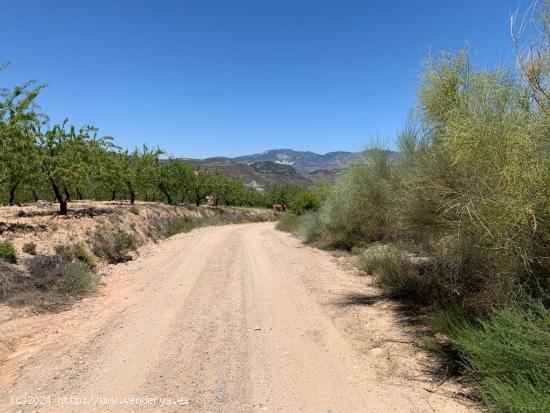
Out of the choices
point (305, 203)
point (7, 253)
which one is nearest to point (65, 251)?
point (7, 253)

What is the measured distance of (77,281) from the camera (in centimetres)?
1119

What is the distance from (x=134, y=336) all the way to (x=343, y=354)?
3583 mm

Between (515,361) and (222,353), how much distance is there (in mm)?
4009

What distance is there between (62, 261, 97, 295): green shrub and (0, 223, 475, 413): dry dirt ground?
18.0 inches

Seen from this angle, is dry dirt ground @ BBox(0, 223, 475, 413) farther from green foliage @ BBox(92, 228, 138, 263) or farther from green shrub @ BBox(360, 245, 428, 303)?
green foliage @ BBox(92, 228, 138, 263)

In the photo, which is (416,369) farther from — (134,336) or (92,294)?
(92,294)

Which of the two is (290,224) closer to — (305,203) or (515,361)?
(305,203)

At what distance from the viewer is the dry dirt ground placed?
17.0 feet

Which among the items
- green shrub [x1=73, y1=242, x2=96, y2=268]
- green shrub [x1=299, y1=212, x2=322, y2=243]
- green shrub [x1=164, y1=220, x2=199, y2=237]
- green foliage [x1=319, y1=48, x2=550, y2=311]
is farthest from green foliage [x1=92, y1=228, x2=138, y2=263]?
green foliage [x1=319, y1=48, x2=550, y2=311]

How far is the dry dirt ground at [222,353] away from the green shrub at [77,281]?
46 centimetres

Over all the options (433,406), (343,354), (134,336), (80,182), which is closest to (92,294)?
(134,336)

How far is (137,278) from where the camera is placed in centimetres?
1335

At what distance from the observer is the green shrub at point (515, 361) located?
4125 millimetres

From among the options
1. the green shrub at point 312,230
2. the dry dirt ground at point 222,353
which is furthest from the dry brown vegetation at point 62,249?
the green shrub at point 312,230
